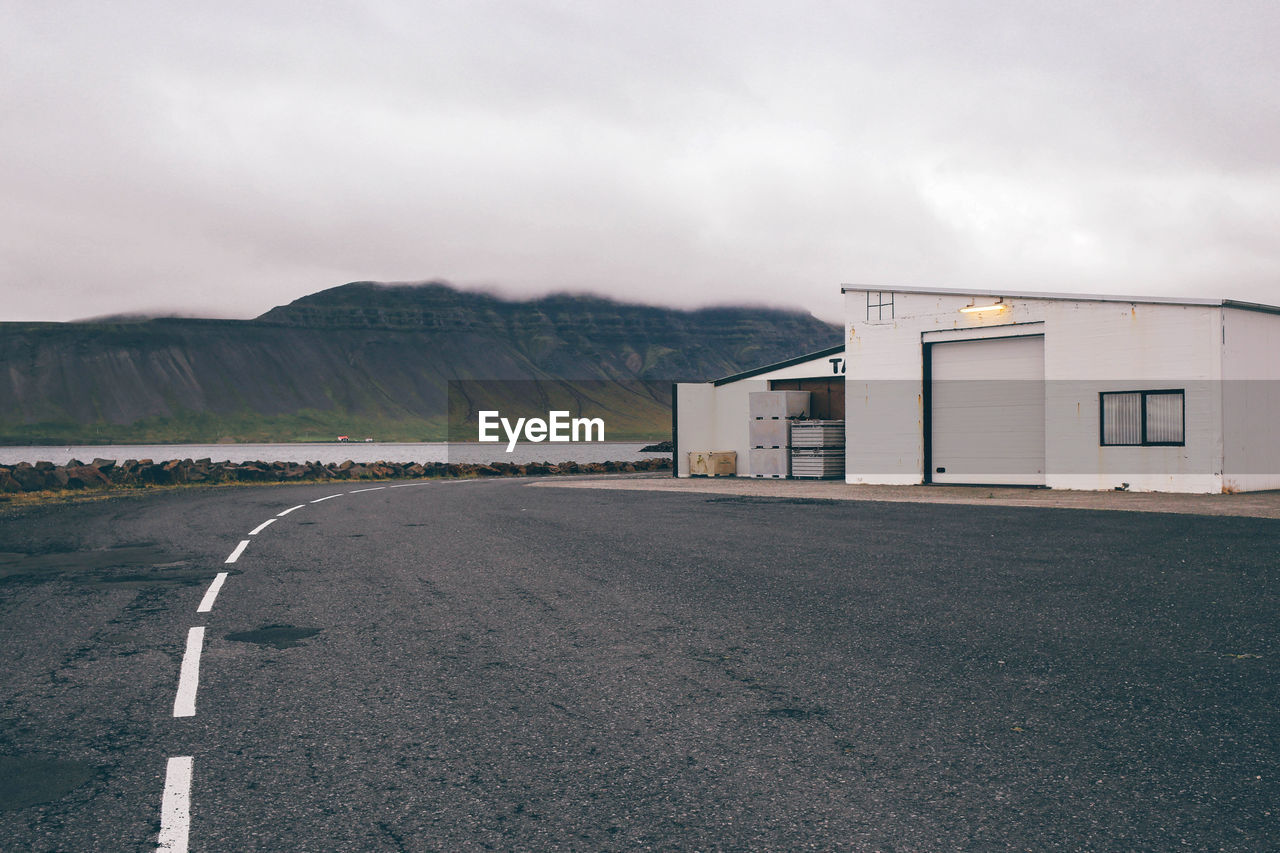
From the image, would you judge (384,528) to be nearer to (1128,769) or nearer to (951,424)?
(1128,769)

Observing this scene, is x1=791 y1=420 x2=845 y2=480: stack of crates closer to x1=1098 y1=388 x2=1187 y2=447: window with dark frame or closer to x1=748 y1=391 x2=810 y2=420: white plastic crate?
x1=748 y1=391 x2=810 y2=420: white plastic crate

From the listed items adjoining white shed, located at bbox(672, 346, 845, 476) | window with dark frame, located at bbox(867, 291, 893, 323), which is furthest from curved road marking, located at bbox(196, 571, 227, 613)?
adjoining white shed, located at bbox(672, 346, 845, 476)

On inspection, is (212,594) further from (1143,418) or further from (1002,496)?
(1143,418)

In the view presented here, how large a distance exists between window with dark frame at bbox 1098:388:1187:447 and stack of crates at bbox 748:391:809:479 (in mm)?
12213

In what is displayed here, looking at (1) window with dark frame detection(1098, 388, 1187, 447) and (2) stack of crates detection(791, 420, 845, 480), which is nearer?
(1) window with dark frame detection(1098, 388, 1187, 447)

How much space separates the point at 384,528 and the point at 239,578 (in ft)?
18.8

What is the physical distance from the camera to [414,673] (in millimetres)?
6375

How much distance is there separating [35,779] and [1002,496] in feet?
76.4

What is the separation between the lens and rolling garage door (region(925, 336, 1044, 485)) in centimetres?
2748

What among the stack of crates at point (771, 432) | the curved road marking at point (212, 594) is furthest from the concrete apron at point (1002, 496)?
the curved road marking at point (212, 594)

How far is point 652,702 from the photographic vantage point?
567cm

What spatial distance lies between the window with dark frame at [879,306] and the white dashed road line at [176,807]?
2833 centimetres

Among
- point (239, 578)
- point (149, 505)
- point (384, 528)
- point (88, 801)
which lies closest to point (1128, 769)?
point (88, 801)

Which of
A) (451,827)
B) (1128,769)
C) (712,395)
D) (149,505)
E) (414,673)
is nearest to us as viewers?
(451,827)
